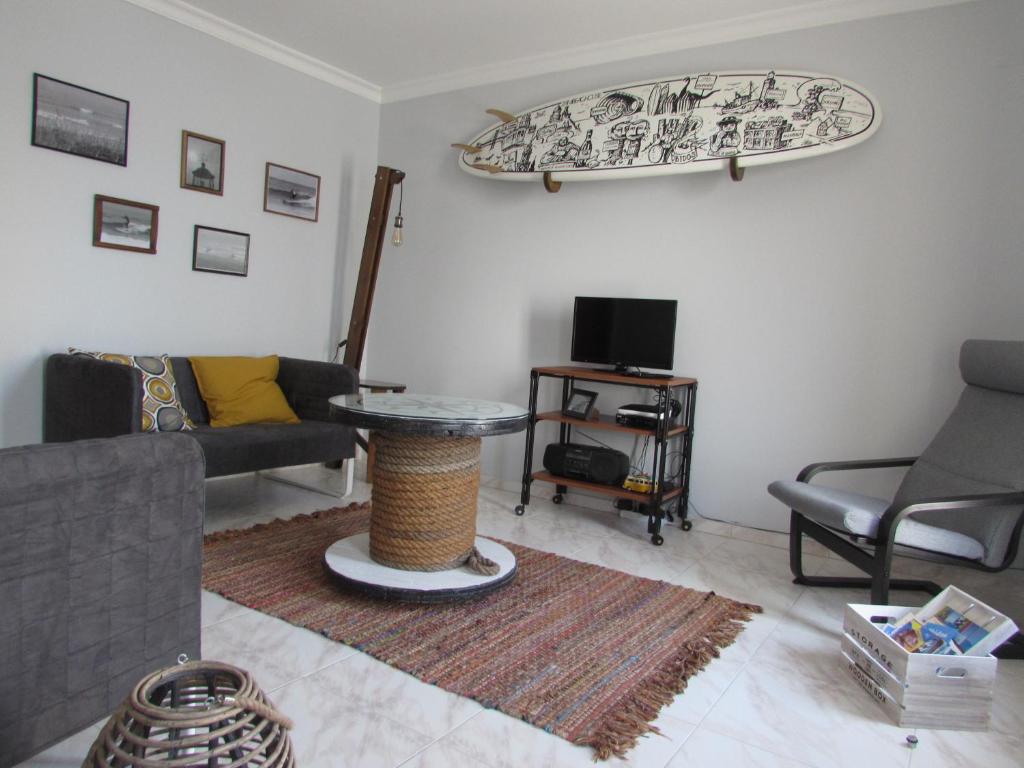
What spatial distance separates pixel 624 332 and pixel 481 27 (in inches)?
72.8

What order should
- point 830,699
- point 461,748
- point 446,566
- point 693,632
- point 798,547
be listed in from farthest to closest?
point 798,547 → point 446,566 → point 693,632 → point 830,699 → point 461,748

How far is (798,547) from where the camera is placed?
307 centimetres

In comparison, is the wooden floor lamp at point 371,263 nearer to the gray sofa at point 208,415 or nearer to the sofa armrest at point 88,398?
the gray sofa at point 208,415

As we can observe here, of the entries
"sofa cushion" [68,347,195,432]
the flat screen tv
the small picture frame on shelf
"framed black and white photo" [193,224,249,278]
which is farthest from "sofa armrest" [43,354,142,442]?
the flat screen tv

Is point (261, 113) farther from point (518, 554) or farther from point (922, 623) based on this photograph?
point (922, 623)

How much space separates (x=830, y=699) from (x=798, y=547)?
101 cm

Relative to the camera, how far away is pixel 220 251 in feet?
13.9

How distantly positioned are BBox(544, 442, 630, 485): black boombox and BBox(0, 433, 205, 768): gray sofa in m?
2.35

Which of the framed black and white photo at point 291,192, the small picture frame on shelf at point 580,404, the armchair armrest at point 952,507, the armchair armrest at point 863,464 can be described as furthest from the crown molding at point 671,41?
the armchair armrest at point 952,507

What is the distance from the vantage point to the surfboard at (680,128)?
11.3ft

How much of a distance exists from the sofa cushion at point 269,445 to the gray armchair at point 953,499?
218cm

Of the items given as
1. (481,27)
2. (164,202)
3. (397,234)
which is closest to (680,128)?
(481,27)

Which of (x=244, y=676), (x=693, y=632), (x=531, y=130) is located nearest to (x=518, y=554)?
(x=693, y=632)

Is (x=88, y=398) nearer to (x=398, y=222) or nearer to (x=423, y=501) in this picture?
(x=423, y=501)
